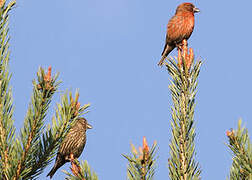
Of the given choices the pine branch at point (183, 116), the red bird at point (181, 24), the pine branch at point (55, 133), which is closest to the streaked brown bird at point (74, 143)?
the red bird at point (181, 24)

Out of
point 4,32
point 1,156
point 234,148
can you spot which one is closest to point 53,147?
point 1,156

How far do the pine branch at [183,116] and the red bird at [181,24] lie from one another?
612cm

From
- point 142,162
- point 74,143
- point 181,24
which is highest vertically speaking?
point 181,24

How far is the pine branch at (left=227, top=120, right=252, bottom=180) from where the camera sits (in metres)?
1.98

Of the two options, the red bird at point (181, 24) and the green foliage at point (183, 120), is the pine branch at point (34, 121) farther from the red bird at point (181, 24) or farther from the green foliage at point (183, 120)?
the red bird at point (181, 24)

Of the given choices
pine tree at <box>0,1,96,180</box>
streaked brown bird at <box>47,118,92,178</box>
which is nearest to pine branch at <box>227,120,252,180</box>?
pine tree at <box>0,1,96,180</box>

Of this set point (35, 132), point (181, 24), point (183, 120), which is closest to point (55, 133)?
point (35, 132)

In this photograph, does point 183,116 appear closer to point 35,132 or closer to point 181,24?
point 35,132

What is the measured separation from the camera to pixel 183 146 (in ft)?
7.39

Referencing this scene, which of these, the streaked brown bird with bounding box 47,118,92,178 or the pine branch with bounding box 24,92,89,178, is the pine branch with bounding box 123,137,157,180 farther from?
the streaked brown bird with bounding box 47,118,92,178

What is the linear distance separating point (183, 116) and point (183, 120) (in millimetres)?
31

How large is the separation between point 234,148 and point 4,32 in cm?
145

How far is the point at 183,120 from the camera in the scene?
2.39m

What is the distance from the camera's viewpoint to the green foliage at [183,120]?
6.95 feet
